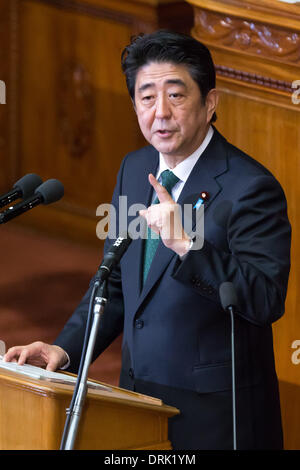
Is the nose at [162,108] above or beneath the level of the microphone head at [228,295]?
above

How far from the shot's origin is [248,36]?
3898 millimetres

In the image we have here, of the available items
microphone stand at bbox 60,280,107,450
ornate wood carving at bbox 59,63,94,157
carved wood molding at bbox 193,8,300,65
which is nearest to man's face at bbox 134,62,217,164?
microphone stand at bbox 60,280,107,450

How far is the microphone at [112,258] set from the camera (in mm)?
2516

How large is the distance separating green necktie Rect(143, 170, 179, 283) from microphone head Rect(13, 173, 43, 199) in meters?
0.44

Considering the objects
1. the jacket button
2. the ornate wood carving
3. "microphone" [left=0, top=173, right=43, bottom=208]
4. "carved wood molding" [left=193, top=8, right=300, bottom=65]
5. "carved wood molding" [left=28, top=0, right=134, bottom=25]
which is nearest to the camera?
"microphone" [left=0, top=173, right=43, bottom=208]

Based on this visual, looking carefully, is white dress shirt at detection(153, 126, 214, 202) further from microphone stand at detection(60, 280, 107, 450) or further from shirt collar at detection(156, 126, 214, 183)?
microphone stand at detection(60, 280, 107, 450)

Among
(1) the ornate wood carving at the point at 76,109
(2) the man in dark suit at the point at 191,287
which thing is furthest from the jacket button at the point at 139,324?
(1) the ornate wood carving at the point at 76,109

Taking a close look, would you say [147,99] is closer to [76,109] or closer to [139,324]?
[139,324]

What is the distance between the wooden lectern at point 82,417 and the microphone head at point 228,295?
1.32 ft

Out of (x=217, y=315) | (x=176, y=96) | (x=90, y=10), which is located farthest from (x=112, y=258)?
(x=90, y=10)

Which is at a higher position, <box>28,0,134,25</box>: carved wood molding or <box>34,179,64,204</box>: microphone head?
<box>28,0,134,25</box>: carved wood molding

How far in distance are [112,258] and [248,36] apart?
163 cm

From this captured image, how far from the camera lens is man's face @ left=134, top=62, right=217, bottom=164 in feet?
9.63

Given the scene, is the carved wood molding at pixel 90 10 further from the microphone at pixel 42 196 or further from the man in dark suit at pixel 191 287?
the microphone at pixel 42 196
